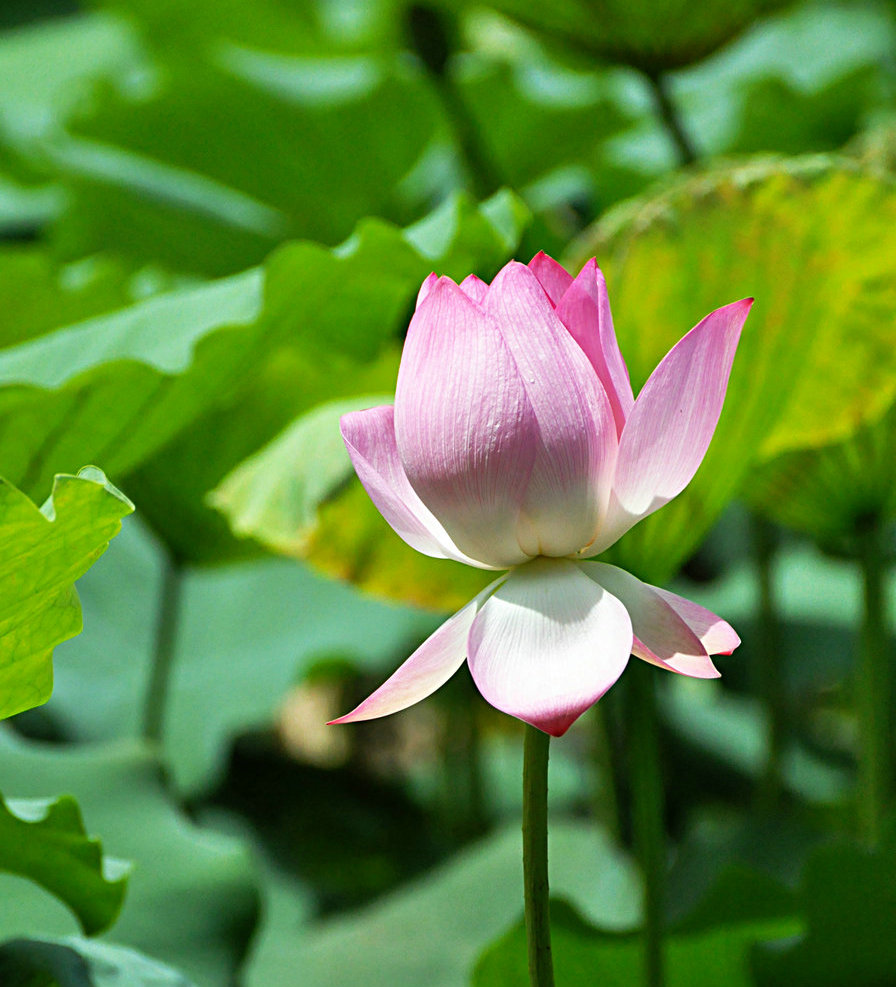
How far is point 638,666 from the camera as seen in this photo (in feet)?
1.54

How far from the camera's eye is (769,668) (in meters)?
0.84

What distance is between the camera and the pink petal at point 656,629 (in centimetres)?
23

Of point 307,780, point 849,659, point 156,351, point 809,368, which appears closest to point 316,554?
point 156,351

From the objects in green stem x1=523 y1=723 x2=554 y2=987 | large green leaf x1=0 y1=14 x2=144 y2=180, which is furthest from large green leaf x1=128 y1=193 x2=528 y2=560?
large green leaf x1=0 y1=14 x2=144 y2=180

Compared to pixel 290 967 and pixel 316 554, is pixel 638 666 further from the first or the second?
pixel 290 967

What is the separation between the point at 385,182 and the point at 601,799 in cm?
71

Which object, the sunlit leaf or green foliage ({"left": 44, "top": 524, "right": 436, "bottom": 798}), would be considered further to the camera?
green foliage ({"left": 44, "top": 524, "right": 436, "bottom": 798})

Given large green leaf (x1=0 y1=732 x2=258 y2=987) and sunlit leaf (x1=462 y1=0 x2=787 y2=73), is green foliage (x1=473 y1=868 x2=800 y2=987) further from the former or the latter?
sunlit leaf (x1=462 y1=0 x2=787 y2=73)

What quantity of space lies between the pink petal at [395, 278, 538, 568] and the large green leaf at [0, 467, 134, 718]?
0.09 meters

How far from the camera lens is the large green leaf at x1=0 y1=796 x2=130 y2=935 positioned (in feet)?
1.22

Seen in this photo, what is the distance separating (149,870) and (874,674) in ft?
1.23

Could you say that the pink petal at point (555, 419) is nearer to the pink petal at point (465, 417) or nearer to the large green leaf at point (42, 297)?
the pink petal at point (465, 417)

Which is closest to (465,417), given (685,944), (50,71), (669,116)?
(685,944)

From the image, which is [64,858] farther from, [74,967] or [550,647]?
[550,647]
